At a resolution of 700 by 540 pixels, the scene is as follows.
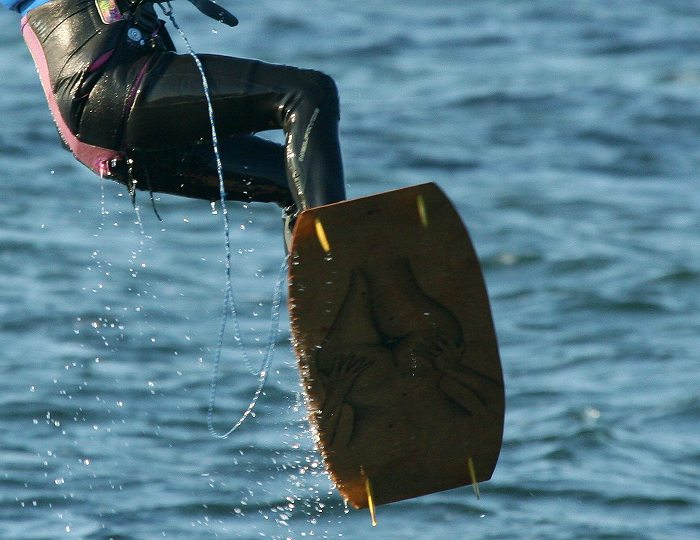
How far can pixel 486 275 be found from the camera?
11867 millimetres

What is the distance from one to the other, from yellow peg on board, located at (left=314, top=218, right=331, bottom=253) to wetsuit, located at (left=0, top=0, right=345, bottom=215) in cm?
10

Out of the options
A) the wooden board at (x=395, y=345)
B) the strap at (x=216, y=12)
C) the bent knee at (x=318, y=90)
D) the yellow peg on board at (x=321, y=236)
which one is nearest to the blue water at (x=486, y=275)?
the wooden board at (x=395, y=345)

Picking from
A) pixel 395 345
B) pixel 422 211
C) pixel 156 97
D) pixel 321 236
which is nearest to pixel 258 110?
pixel 156 97

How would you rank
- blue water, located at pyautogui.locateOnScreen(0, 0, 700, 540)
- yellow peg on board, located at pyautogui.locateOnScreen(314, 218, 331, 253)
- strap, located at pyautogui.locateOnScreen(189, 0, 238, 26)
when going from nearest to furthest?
1. yellow peg on board, located at pyautogui.locateOnScreen(314, 218, 331, 253)
2. strap, located at pyautogui.locateOnScreen(189, 0, 238, 26)
3. blue water, located at pyautogui.locateOnScreen(0, 0, 700, 540)

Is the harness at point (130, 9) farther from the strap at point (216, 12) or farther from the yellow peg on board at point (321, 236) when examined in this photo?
the yellow peg on board at point (321, 236)

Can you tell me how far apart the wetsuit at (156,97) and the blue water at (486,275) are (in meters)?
1.31

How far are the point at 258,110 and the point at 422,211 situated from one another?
627 mm

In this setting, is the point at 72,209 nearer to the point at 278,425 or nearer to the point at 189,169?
the point at 278,425

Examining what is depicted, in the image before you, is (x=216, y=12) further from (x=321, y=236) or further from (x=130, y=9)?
(x=321, y=236)

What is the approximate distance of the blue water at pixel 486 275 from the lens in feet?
24.7

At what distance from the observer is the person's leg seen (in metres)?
4.81

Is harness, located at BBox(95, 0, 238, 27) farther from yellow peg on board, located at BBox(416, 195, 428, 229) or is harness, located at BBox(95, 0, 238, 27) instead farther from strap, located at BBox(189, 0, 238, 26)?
yellow peg on board, located at BBox(416, 195, 428, 229)

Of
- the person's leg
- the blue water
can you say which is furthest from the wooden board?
the blue water

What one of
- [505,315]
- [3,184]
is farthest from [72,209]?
[505,315]
